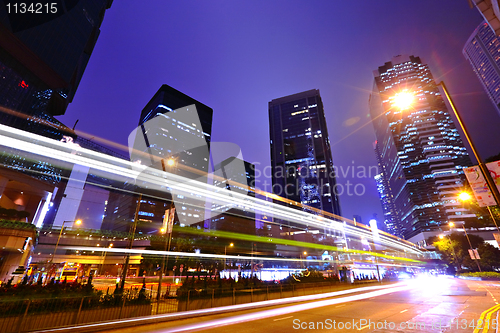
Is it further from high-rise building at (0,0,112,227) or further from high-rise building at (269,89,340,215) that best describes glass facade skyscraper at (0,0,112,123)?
high-rise building at (269,89,340,215)

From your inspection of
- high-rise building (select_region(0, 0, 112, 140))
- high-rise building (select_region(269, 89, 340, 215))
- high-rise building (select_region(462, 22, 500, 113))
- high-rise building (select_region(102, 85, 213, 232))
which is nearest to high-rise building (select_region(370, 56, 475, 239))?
high-rise building (select_region(462, 22, 500, 113))

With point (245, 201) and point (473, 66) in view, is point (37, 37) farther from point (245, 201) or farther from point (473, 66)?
point (473, 66)

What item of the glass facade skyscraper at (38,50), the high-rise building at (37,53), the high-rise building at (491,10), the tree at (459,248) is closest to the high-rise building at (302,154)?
the tree at (459,248)

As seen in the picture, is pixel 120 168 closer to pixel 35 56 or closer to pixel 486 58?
pixel 35 56

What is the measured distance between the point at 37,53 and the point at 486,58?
9297 inches

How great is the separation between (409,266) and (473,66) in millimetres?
166239

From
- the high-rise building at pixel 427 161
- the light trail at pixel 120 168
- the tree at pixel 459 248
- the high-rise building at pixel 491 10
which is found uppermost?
the high-rise building at pixel 427 161

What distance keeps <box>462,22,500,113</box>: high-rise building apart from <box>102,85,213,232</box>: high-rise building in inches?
7420

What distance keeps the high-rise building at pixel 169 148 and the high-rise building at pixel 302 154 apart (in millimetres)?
56019

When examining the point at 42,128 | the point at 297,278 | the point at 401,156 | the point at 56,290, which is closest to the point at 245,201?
the point at 297,278

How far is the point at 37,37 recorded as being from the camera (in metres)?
77.9

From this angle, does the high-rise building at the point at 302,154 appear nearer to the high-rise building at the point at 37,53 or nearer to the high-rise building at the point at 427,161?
the high-rise building at the point at 427,161

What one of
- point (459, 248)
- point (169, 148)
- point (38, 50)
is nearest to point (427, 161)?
point (459, 248)

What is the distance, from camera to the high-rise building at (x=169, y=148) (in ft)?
380
